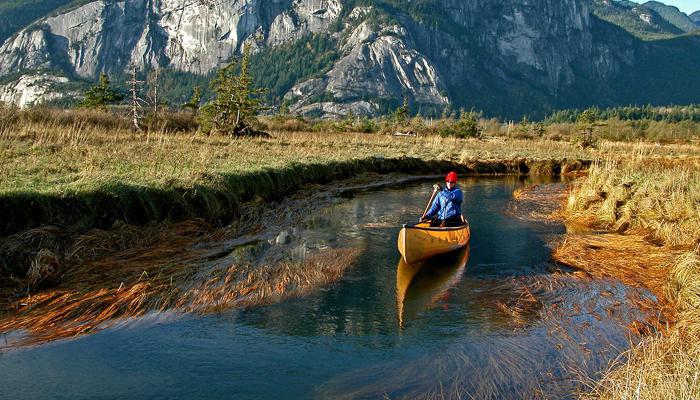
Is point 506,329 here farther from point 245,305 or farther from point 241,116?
point 241,116

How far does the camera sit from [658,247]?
14328 millimetres

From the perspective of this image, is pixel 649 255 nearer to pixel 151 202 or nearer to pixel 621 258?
pixel 621 258

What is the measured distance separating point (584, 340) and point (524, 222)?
11026mm

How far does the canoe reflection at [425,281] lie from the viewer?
10.4 meters

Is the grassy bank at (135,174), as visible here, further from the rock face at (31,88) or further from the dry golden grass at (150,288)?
the rock face at (31,88)

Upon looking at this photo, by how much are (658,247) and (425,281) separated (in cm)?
690

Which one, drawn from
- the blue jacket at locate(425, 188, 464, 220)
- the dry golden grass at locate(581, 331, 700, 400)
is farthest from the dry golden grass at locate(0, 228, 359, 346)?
the dry golden grass at locate(581, 331, 700, 400)

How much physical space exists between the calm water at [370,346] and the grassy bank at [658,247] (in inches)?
34.9

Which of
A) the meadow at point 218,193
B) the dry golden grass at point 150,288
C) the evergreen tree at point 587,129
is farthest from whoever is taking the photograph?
the evergreen tree at point 587,129

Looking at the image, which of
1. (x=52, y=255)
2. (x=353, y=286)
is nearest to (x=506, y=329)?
(x=353, y=286)

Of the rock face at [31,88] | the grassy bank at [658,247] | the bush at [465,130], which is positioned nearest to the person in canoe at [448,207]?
the grassy bank at [658,247]

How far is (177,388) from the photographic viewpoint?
22.4 ft

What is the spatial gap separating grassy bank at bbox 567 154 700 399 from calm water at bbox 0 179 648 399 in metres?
0.89

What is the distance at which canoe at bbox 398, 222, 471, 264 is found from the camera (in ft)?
41.8
